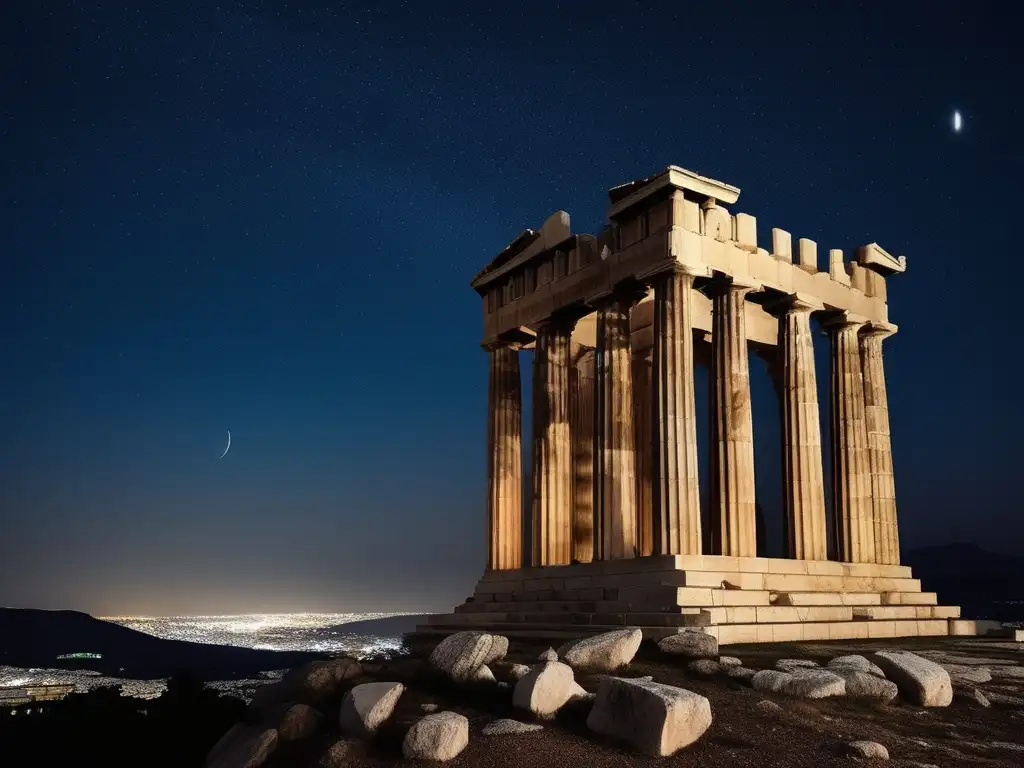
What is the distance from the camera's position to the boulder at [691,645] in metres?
20.7

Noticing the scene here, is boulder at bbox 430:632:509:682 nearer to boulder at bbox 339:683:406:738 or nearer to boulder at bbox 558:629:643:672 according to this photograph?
boulder at bbox 558:629:643:672

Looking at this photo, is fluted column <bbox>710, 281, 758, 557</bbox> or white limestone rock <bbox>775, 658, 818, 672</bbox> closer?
white limestone rock <bbox>775, 658, 818, 672</bbox>

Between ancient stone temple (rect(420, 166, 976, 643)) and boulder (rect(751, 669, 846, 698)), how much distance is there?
247 inches

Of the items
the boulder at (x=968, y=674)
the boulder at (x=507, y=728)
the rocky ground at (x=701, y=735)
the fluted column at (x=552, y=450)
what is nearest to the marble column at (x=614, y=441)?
the fluted column at (x=552, y=450)

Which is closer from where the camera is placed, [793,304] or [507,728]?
[507,728]

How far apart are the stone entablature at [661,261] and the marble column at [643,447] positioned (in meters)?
2.47

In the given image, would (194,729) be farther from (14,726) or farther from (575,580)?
(575,580)

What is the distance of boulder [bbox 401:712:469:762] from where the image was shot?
1511 cm

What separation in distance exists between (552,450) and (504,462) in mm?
3023

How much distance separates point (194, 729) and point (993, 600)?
643ft

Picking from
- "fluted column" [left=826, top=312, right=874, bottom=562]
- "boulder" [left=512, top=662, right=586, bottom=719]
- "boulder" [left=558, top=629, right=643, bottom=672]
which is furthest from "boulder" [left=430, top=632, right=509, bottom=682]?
"fluted column" [left=826, top=312, right=874, bottom=562]

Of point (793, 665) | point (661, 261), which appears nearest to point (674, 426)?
point (661, 261)

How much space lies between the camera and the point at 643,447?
1462 inches

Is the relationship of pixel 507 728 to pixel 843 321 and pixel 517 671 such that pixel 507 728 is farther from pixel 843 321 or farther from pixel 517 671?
pixel 843 321
